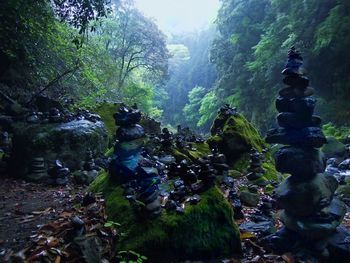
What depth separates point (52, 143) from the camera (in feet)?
23.6

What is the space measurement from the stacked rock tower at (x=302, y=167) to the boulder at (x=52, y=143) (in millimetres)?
4817

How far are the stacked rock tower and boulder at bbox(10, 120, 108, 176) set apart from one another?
4817 mm

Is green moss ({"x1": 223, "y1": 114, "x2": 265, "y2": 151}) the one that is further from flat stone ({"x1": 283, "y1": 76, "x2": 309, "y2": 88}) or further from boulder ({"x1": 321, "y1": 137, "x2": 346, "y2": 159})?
flat stone ({"x1": 283, "y1": 76, "x2": 309, "y2": 88})

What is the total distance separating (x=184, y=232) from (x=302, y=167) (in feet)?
6.04

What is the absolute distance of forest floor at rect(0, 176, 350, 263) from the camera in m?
3.26

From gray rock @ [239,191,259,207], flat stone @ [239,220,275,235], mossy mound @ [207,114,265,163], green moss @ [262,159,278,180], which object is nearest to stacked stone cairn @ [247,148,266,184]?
green moss @ [262,159,278,180]

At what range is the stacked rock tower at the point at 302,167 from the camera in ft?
13.5

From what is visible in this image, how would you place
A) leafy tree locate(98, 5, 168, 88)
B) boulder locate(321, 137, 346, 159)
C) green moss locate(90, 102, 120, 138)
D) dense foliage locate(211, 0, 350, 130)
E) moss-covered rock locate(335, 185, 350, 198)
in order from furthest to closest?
leafy tree locate(98, 5, 168, 88)
dense foliage locate(211, 0, 350, 130)
green moss locate(90, 102, 120, 138)
boulder locate(321, 137, 346, 159)
moss-covered rock locate(335, 185, 350, 198)

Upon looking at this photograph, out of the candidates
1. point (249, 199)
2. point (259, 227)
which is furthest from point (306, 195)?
point (249, 199)

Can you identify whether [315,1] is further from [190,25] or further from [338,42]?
[190,25]

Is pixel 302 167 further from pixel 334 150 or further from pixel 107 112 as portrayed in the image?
pixel 107 112

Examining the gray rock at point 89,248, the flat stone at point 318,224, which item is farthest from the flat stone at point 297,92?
the gray rock at point 89,248

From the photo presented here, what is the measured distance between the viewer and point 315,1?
623 inches

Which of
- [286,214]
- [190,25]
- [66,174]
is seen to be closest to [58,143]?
[66,174]
